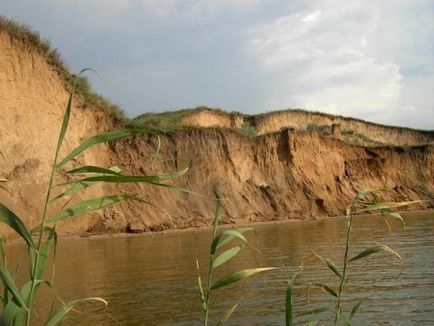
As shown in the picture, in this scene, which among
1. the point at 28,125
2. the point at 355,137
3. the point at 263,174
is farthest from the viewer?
the point at 355,137

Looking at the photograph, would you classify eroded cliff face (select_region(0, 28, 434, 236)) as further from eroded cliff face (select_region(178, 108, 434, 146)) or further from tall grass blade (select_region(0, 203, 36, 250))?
tall grass blade (select_region(0, 203, 36, 250))

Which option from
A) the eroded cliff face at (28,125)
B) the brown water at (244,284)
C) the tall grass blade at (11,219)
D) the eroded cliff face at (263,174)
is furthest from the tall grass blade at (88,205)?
the eroded cliff face at (263,174)

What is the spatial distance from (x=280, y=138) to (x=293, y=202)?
4043mm

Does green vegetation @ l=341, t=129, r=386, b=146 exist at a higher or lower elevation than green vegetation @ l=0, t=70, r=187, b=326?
higher

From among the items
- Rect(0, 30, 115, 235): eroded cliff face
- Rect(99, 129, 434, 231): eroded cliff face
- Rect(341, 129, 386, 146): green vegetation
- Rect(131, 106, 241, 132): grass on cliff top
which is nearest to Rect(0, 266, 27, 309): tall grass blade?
Rect(0, 30, 115, 235): eroded cliff face

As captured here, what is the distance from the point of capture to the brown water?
17.5ft

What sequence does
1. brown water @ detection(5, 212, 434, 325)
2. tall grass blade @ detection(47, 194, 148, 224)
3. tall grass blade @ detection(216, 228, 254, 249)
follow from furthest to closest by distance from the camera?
1. brown water @ detection(5, 212, 434, 325)
2. tall grass blade @ detection(216, 228, 254, 249)
3. tall grass blade @ detection(47, 194, 148, 224)

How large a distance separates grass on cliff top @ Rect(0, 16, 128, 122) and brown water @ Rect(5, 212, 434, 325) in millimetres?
9044

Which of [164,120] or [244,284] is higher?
[164,120]

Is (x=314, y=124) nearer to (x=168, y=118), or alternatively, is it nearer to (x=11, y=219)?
(x=168, y=118)

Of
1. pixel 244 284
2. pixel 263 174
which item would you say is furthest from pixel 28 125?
pixel 244 284

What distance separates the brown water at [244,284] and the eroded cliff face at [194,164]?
19.0 ft

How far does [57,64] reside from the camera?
798 inches

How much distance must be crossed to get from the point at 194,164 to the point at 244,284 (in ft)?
54.7
